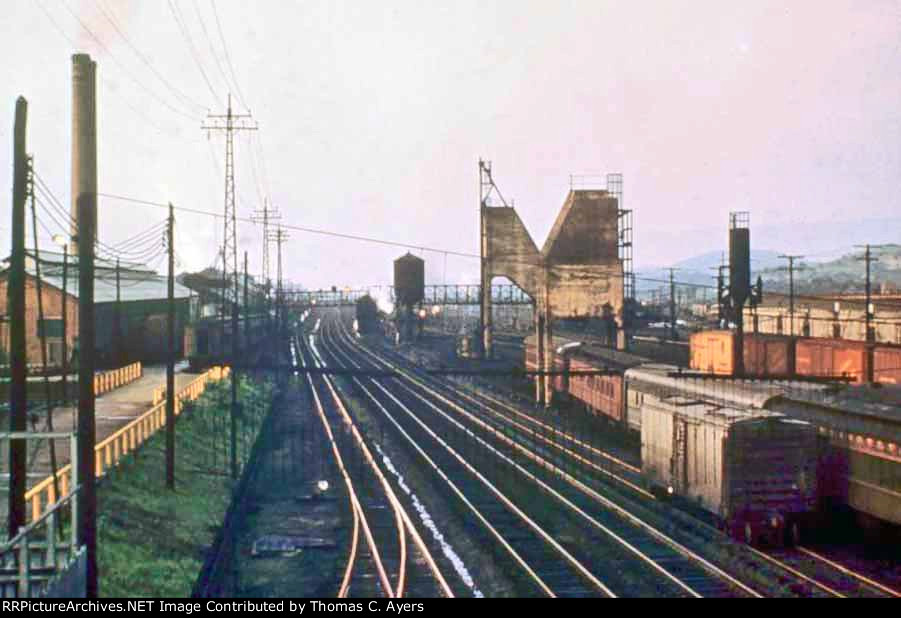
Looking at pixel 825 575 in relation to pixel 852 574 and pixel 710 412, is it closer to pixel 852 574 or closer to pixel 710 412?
pixel 852 574

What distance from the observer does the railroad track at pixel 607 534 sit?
14922mm

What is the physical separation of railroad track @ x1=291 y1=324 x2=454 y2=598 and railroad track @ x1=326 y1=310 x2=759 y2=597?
3143 millimetres

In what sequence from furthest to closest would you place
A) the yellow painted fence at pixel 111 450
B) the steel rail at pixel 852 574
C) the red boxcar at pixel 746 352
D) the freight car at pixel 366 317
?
the freight car at pixel 366 317
the red boxcar at pixel 746 352
the yellow painted fence at pixel 111 450
the steel rail at pixel 852 574

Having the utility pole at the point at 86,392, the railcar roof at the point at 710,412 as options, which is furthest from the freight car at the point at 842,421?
the utility pole at the point at 86,392

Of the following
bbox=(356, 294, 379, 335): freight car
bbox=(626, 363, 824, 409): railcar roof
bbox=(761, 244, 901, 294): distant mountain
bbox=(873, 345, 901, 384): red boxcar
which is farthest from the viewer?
bbox=(761, 244, 901, 294): distant mountain

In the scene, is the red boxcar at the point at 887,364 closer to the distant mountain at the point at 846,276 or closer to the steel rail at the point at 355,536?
the steel rail at the point at 355,536

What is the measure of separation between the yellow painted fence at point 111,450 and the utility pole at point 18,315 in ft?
3.01

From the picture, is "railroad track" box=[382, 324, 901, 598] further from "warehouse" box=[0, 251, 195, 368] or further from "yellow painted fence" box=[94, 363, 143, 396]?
"warehouse" box=[0, 251, 195, 368]

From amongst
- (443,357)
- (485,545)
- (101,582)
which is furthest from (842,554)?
(443,357)

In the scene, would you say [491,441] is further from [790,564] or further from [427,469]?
[790,564]

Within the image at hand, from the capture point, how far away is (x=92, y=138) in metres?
14.1

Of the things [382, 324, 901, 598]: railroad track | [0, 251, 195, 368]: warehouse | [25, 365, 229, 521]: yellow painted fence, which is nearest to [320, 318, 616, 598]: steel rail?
[382, 324, 901, 598]: railroad track

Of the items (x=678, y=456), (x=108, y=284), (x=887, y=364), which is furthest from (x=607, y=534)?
(x=108, y=284)

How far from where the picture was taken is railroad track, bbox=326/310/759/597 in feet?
49.0
